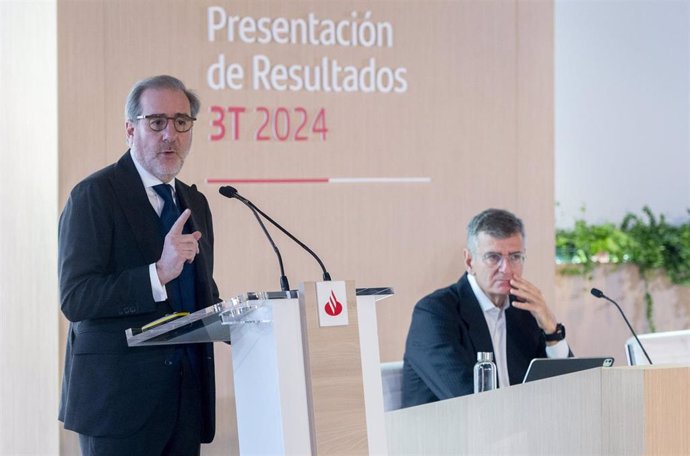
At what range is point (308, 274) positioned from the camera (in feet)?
16.6

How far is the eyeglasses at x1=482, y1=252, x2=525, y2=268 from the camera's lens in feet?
13.4

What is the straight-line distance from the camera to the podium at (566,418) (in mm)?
2486

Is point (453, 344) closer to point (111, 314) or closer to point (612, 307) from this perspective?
point (111, 314)

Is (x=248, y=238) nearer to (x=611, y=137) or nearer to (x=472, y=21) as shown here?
(x=472, y=21)

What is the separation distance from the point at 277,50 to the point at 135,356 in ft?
8.42

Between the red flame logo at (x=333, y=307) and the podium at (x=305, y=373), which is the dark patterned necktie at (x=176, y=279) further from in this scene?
the red flame logo at (x=333, y=307)

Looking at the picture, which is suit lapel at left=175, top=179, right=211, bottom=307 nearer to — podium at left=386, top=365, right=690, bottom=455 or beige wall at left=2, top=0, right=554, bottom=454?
podium at left=386, top=365, right=690, bottom=455

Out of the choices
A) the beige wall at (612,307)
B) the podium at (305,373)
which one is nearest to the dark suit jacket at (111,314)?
the podium at (305,373)

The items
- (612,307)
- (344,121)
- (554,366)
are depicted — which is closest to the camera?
(554,366)

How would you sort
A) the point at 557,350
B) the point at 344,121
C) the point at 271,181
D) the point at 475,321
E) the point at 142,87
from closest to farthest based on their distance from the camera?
the point at 142,87 → the point at 475,321 → the point at 557,350 → the point at 271,181 → the point at 344,121

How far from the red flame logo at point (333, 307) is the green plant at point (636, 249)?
435 cm

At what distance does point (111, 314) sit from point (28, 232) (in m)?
2.19

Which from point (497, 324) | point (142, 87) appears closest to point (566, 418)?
point (497, 324)

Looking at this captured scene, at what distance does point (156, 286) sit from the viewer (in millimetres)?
2654
